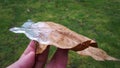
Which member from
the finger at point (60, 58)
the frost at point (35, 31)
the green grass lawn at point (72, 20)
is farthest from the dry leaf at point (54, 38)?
the green grass lawn at point (72, 20)

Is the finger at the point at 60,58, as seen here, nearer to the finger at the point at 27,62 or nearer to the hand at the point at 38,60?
the hand at the point at 38,60

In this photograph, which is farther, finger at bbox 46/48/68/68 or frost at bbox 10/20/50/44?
finger at bbox 46/48/68/68

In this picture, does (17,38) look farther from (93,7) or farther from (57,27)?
(57,27)

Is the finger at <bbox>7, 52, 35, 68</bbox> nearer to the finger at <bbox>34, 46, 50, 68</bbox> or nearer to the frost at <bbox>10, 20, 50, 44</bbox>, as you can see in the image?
the finger at <bbox>34, 46, 50, 68</bbox>

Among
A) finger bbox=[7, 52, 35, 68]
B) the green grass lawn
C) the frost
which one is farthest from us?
the green grass lawn

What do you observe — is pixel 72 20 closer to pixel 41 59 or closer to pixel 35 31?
pixel 41 59

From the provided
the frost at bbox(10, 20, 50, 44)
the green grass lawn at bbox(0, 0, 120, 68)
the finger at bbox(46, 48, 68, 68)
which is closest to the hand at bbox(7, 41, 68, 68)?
the finger at bbox(46, 48, 68, 68)

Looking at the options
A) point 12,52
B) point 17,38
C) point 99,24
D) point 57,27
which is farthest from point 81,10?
point 57,27
